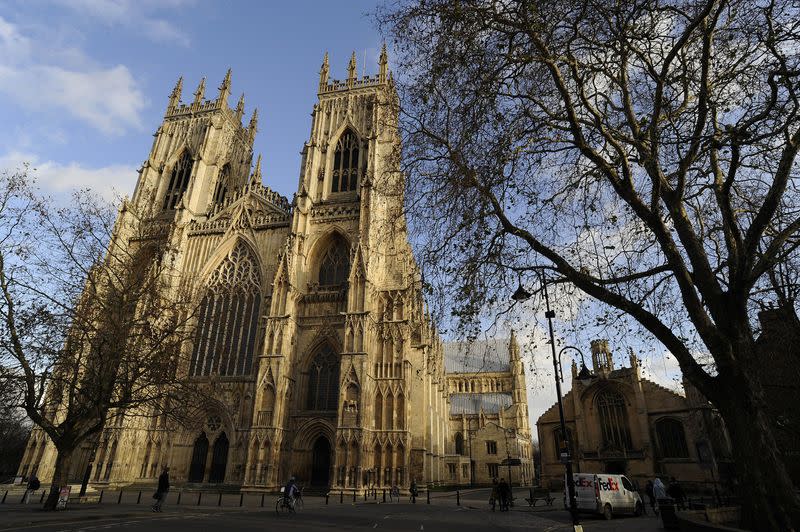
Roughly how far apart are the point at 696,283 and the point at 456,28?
6380mm

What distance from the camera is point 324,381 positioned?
88.8 feet

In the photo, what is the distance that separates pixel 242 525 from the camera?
38.5ft

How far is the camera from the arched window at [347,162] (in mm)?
33719

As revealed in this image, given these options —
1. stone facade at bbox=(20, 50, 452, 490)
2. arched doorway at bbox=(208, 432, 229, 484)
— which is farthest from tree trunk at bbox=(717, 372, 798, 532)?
arched doorway at bbox=(208, 432, 229, 484)

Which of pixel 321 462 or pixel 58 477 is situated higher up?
pixel 321 462

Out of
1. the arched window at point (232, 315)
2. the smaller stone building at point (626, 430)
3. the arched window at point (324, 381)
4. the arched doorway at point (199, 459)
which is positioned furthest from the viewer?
the smaller stone building at point (626, 430)

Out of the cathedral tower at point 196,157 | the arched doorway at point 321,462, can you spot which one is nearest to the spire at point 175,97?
the cathedral tower at point 196,157

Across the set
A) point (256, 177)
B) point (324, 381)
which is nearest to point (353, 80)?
point (256, 177)

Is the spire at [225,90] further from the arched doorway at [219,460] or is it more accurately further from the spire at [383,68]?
the arched doorway at [219,460]

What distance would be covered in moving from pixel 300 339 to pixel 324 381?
2933 mm

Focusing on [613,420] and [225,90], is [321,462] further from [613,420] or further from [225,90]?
[225,90]

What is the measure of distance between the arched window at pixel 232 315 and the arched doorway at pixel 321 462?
20.2 ft

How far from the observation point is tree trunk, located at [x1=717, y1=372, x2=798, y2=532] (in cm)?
617

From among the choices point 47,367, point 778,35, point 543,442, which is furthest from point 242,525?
point 543,442
